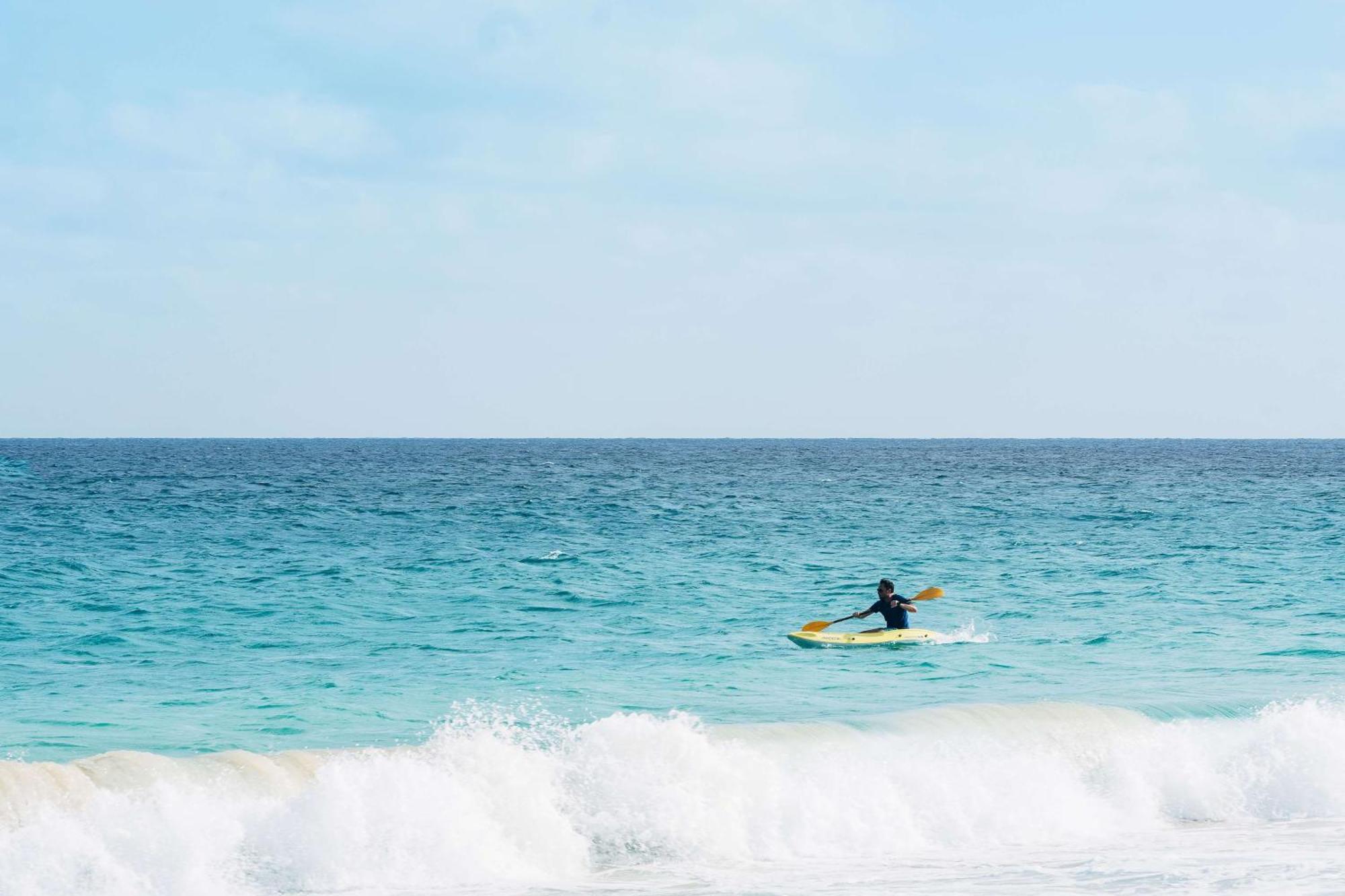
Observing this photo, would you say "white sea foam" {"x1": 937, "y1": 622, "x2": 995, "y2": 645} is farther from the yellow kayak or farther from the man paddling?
the man paddling

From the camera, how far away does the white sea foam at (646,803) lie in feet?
31.2

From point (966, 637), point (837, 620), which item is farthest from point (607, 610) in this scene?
point (966, 637)

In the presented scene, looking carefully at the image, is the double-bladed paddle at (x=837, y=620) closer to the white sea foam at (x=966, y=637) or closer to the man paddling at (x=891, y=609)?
the man paddling at (x=891, y=609)

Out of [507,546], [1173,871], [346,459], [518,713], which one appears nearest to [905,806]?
[1173,871]

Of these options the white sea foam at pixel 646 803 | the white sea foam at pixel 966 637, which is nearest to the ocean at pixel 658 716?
the white sea foam at pixel 646 803

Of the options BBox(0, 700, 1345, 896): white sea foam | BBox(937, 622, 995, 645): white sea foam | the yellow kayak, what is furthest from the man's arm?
BBox(0, 700, 1345, 896): white sea foam

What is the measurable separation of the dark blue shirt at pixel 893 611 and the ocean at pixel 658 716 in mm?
881

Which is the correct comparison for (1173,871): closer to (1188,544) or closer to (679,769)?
(679,769)

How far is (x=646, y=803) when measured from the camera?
1077cm

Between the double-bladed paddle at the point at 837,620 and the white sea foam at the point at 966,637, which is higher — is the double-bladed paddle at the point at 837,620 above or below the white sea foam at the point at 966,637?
above

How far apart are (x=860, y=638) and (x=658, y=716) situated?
6.35 meters

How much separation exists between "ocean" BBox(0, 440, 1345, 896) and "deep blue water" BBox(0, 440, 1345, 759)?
12 centimetres

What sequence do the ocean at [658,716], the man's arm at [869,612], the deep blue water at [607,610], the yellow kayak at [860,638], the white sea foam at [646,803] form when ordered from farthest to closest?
the man's arm at [869,612] → the yellow kayak at [860,638] → the deep blue water at [607,610] → the ocean at [658,716] → the white sea foam at [646,803]

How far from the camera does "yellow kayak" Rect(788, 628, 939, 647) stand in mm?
19531
